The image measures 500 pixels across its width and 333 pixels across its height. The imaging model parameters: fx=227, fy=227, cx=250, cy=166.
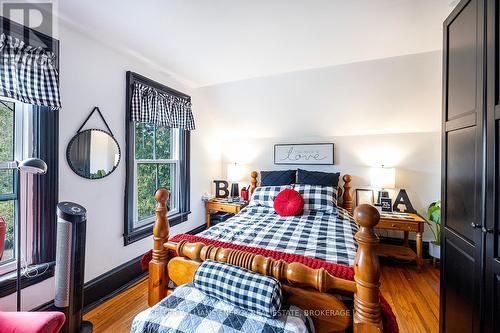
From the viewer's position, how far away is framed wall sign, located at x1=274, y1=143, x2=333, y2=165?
129 inches

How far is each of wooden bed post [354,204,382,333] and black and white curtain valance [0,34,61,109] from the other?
2.11 m

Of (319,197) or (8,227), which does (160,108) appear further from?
(319,197)

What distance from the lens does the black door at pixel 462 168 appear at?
113 cm

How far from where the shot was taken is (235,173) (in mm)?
3701

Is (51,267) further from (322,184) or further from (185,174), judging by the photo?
(322,184)

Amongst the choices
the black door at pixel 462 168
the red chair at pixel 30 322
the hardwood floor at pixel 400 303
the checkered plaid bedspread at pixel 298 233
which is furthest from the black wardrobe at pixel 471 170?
the red chair at pixel 30 322

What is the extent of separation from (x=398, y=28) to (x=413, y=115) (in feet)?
4.43

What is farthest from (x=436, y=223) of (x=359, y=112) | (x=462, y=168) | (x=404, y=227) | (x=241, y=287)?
(x=241, y=287)

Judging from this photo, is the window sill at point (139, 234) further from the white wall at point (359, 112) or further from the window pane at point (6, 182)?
the white wall at point (359, 112)

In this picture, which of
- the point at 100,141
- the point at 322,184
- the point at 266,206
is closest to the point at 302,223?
the point at 266,206

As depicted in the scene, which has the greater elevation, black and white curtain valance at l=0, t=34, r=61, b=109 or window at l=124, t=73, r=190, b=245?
black and white curtain valance at l=0, t=34, r=61, b=109

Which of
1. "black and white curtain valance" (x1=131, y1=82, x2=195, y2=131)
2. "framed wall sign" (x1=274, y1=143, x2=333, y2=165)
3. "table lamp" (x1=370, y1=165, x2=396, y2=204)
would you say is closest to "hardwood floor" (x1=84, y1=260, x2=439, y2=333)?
"table lamp" (x1=370, y1=165, x2=396, y2=204)

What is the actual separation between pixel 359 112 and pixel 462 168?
1.82 meters

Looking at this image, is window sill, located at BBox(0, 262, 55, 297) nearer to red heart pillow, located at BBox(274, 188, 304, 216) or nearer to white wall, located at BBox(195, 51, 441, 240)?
red heart pillow, located at BBox(274, 188, 304, 216)
